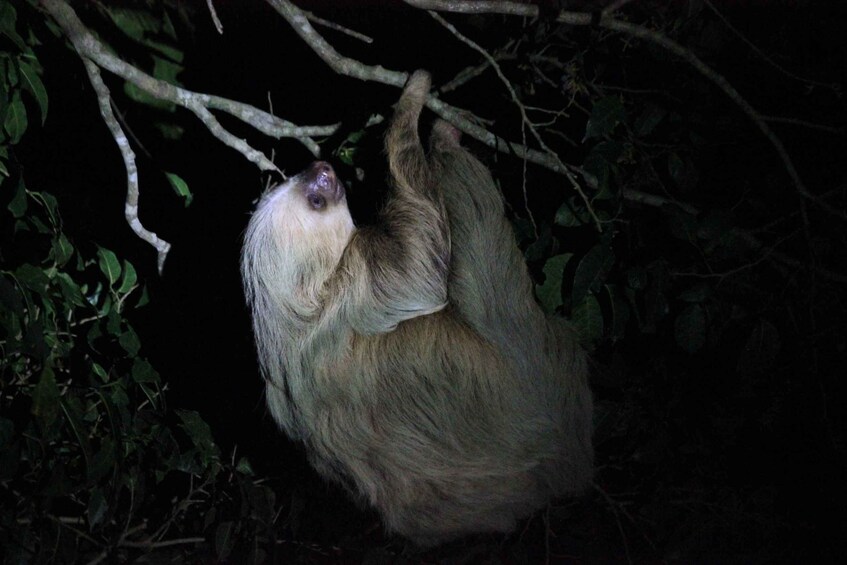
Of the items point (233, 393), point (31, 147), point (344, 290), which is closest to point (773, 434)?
point (344, 290)

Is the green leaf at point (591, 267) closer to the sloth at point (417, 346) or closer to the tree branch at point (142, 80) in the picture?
the sloth at point (417, 346)

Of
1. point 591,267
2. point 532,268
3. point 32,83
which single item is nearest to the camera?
point 591,267

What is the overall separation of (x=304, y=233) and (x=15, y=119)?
1.53 metres

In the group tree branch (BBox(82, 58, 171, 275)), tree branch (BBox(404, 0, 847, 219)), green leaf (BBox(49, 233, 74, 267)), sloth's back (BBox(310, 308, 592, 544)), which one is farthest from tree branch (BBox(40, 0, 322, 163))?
sloth's back (BBox(310, 308, 592, 544))

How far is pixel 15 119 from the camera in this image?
11.8 feet

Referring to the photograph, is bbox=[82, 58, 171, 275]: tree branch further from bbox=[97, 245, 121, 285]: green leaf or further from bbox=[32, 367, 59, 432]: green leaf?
bbox=[32, 367, 59, 432]: green leaf

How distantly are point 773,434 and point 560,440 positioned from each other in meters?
1.38

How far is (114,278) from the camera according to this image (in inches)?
164

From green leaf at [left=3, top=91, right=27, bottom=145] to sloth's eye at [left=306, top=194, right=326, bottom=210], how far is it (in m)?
1.46

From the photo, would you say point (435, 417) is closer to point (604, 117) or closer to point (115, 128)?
point (604, 117)

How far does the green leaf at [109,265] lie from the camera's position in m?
4.16

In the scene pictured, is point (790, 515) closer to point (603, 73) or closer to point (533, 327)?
point (533, 327)

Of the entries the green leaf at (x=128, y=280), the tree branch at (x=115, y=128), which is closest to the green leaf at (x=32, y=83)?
the tree branch at (x=115, y=128)

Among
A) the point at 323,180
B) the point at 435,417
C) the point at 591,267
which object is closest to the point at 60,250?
the point at 323,180
